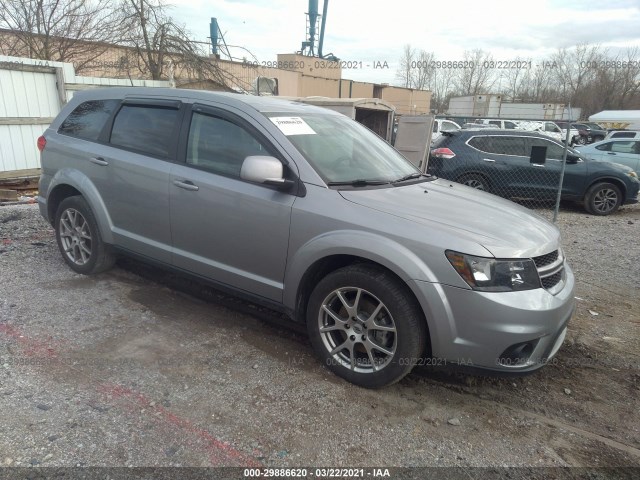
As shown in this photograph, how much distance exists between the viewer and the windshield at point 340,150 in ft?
10.6

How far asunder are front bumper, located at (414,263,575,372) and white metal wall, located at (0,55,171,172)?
28.0 ft

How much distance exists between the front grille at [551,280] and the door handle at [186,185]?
249 cm

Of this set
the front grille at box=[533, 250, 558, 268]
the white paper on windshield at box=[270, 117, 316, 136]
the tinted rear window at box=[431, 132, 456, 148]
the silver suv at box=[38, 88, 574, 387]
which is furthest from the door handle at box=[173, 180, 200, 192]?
the tinted rear window at box=[431, 132, 456, 148]

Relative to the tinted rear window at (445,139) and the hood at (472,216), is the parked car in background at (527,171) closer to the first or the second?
the tinted rear window at (445,139)

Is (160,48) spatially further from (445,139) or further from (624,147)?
(624,147)

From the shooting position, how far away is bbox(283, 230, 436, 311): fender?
2.61 m

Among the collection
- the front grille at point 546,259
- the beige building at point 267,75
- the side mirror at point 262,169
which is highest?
the beige building at point 267,75

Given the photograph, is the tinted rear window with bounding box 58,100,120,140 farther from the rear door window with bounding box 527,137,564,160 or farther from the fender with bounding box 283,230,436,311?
the rear door window with bounding box 527,137,564,160

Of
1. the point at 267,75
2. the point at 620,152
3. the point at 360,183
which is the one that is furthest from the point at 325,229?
the point at 267,75

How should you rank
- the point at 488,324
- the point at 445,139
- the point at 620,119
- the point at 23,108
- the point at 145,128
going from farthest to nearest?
1. the point at 620,119
2. the point at 445,139
3. the point at 23,108
4. the point at 145,128
5. the point at 488,324

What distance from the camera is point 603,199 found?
29.9 ft

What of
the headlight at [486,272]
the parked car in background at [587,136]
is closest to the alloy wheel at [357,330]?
the headlight at [486,272]

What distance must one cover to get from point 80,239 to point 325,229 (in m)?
2.89

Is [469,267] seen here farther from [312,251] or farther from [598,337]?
[598,337]
